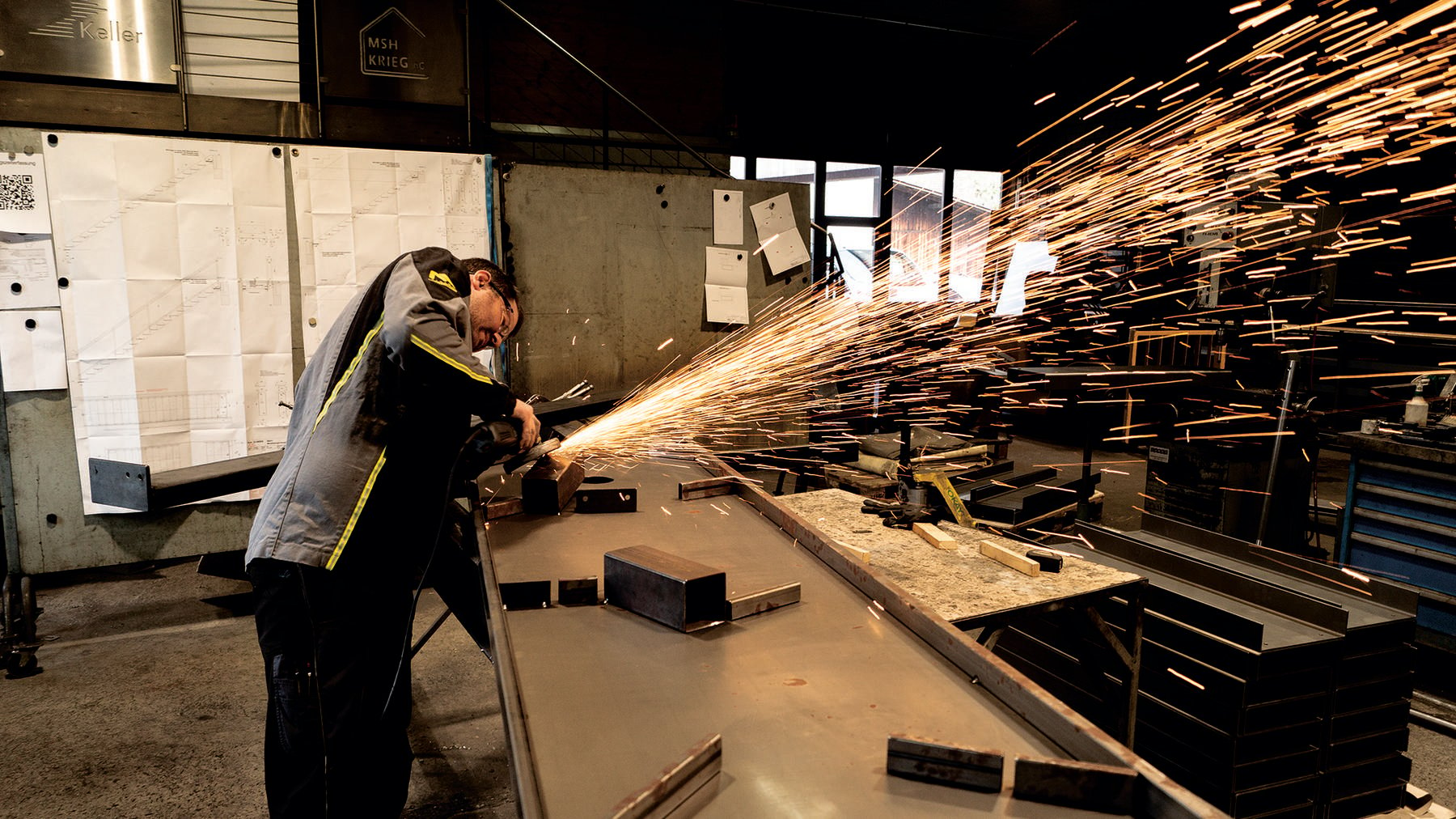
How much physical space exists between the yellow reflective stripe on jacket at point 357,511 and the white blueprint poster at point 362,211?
2.73 m

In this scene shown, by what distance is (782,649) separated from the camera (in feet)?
4.87

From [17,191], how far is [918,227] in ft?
32.2

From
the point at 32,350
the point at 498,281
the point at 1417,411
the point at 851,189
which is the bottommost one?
the point at 1417,411

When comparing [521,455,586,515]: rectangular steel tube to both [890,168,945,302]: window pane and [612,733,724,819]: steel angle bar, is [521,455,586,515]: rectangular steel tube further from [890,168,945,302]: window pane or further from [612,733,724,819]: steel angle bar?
[890,168,945,302]: window pane

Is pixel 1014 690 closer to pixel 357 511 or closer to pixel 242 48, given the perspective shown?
pixel 357 511

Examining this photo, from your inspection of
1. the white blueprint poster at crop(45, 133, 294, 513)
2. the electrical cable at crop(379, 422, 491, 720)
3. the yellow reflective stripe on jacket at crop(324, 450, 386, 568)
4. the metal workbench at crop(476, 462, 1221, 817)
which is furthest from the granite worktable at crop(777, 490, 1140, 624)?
the white blueprint poster at crop(45, 133, 294, 513)

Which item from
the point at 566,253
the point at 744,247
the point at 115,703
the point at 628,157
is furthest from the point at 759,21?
the point at 115,703

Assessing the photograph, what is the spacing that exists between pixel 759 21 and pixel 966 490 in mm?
7398

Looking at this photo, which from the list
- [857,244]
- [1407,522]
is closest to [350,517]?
[1407,522]

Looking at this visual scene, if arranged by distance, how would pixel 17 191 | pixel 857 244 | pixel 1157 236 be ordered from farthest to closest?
pixel 857 244 < pixel 1157 236 < pixel 17 191

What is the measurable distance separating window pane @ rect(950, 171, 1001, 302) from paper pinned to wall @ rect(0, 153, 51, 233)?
9070mm

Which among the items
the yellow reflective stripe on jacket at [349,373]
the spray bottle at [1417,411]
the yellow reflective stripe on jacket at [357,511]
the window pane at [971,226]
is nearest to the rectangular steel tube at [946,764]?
the yellow reflective stripe on jacket at [357,511]

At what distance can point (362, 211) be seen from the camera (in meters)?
4.34

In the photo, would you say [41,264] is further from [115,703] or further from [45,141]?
[115,703]
